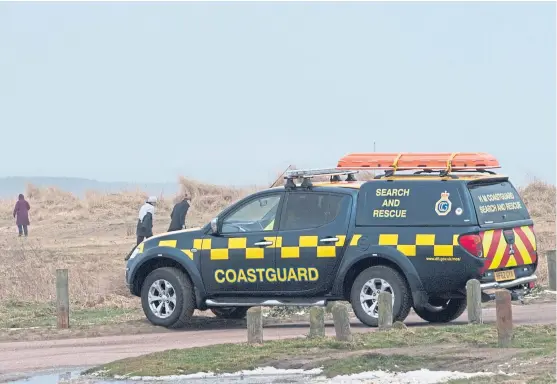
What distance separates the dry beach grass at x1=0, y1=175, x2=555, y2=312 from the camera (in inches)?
892

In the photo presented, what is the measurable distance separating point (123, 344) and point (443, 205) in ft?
13.0

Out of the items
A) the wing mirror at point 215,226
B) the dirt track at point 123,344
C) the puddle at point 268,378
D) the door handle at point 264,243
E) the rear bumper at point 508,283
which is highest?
the wing mirror at point 215,226

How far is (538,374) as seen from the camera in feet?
36.0

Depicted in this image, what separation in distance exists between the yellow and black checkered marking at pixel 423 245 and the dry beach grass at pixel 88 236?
5.79 meters

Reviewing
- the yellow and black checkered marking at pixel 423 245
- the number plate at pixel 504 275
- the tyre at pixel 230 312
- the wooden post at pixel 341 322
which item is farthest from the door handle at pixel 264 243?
the wooden post at pixel 341 322

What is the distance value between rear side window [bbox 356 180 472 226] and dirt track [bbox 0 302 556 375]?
4.38 feet

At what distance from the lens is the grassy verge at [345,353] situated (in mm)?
12289

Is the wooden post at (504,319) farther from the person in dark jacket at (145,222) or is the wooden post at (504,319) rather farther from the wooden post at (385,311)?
the person in dark jacket at (145,222)

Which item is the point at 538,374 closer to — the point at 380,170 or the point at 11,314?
the point at 380,170

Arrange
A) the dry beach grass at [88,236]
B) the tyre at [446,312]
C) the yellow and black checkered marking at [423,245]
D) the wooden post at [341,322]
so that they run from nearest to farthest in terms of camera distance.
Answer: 1. the wooden post at [341,322]
2. the yellow and black checkered marking at [423,245]
3. the tyre at [446,312]
4. the dry beach grass at [88,236]

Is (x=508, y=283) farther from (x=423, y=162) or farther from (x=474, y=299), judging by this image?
(x=423, y=162)

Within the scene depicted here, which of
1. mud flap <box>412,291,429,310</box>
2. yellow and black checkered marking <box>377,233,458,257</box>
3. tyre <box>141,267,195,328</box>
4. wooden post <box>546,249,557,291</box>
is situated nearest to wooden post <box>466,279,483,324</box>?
yellow and black checkered marking <box>377,233,458,257</box>

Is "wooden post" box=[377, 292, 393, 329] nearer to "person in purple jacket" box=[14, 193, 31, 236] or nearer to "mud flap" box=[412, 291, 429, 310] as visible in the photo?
"mud flap" box=[412, 291, 429, 310]

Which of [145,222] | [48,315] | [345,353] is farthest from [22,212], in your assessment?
[345,353]
